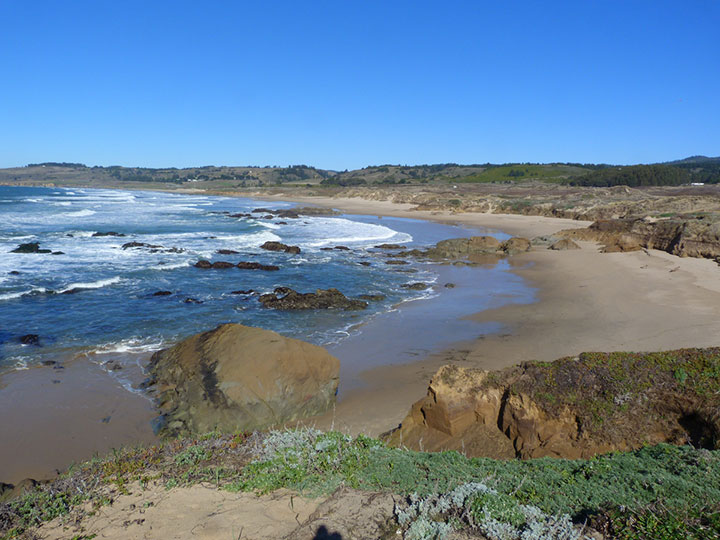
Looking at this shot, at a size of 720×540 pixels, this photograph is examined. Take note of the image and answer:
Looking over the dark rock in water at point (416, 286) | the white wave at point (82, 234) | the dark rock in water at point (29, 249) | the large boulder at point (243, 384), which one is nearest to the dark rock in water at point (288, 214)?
the white wave at point (82, 234)

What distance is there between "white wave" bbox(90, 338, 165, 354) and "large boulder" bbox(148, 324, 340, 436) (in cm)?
254

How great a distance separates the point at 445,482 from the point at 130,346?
1101cm

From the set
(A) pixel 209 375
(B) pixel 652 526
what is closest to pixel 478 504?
(B) pixel 652 526

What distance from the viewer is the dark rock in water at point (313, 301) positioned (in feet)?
56.3

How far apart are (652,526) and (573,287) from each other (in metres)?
17.4

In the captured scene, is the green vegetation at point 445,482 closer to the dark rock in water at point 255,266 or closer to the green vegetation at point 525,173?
the dark rock in water at point 255,266

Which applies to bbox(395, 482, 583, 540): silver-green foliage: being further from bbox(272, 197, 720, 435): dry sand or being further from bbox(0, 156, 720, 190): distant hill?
bbox(0, 156, 720, 190): distant hill

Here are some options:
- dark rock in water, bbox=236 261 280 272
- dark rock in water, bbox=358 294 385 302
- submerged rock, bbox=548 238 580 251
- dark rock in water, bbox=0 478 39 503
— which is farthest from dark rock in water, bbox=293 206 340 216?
dark rock in water, bbox=0 478 39 503

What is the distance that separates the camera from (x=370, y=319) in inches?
621

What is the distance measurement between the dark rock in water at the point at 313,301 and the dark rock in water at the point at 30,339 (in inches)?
279

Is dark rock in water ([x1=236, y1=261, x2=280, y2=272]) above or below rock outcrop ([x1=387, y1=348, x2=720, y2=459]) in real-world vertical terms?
below

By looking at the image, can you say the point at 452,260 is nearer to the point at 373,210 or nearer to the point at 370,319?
the point at 370,319

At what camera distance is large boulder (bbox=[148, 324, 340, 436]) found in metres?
8.91

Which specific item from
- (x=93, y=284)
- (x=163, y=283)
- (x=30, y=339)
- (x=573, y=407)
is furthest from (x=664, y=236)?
(x=30, y=339)
